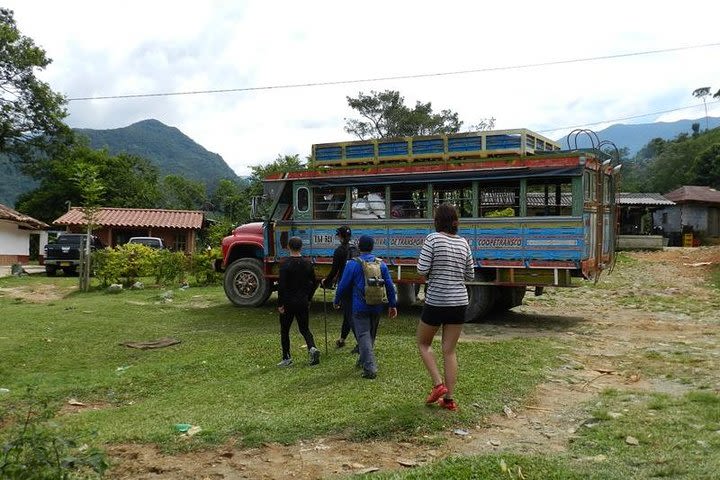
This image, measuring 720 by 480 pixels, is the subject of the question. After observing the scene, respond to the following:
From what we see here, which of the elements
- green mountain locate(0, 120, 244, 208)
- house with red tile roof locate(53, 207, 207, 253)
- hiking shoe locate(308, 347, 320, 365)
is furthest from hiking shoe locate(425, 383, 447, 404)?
green mountain locate(0, 120, 244, 208)

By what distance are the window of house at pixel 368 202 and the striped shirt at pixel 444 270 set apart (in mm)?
6141

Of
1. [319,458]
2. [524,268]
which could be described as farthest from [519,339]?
[319,458]

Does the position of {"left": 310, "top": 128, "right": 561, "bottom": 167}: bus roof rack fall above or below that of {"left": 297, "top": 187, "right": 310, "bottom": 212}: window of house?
above

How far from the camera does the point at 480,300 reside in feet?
36.0

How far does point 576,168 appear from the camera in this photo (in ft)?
32.8

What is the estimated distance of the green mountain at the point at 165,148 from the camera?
12523 centimetres

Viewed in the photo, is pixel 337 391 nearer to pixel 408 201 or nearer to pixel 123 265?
pixel 408 201

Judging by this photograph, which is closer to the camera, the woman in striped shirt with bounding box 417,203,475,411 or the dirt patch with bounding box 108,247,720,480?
the dirt patch with bounding box 108,247,720,480

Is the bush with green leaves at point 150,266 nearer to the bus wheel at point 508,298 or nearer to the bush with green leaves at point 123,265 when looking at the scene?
the bush with green leaves at point 123,265

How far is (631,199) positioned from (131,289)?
2923 centimetres

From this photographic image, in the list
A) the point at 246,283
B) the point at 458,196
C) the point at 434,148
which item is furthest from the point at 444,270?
the point at 246,283

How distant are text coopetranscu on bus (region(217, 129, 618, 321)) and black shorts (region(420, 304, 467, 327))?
5199 millimetres

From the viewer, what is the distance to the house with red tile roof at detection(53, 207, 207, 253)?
33000 millimetres

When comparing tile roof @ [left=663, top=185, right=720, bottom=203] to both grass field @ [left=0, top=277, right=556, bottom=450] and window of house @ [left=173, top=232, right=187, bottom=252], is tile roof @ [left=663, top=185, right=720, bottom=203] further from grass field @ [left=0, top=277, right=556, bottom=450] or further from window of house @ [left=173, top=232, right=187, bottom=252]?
grass field @ [left=0, top=277, right=556, bottom=450]
